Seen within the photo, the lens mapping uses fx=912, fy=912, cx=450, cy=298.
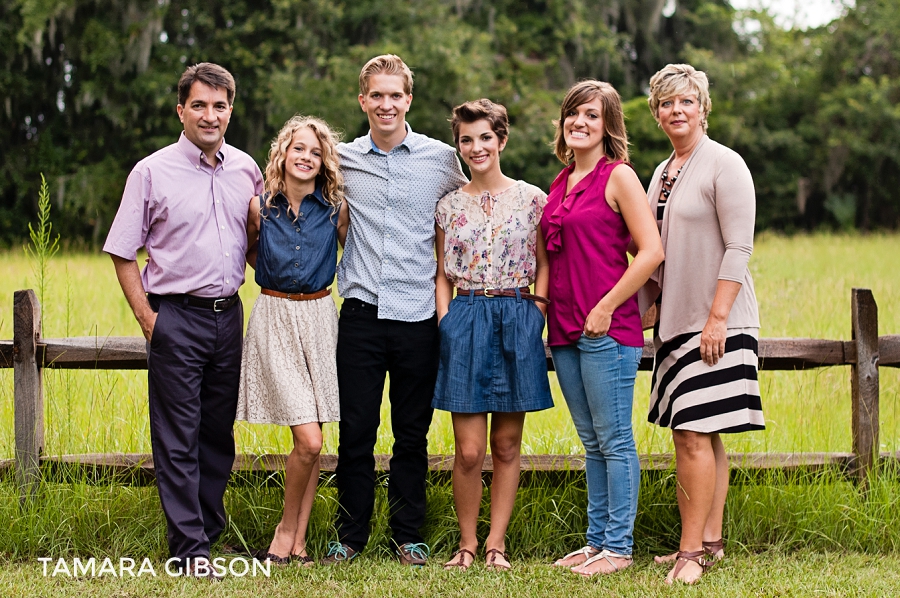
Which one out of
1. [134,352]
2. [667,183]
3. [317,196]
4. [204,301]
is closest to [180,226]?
[204,301]

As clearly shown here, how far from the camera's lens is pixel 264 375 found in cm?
393

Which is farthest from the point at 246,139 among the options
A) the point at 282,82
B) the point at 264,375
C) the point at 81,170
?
the point at 264,375

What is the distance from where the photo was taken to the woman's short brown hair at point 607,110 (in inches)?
149

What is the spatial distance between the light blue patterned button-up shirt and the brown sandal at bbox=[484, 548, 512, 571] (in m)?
1.06

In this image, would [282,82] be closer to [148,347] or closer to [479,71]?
[479,71]

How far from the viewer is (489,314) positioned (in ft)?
12.7

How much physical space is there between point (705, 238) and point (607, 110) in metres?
0.67

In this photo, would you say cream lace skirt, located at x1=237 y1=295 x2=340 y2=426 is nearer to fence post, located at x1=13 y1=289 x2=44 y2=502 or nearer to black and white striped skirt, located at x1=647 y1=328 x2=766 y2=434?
fence post, located at x1=13 y1=289 x2=44 y2=502

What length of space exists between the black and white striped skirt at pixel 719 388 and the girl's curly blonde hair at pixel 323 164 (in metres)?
1.61

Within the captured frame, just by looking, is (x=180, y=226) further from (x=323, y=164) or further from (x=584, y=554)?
(x=584, y=554)

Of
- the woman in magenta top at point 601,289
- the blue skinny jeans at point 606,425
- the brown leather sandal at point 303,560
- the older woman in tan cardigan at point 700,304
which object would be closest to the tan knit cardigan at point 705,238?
the older woman in tan cardigan at point 700,304

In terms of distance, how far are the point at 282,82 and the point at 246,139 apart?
90.5 inches

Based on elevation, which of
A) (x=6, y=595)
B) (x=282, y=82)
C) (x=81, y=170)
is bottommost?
(x=6, y=595)

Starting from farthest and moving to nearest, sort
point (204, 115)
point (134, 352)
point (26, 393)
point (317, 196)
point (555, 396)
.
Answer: point (555, 396), point (134, 352), point (26, 393), point (317, 196), point (204, 115)
